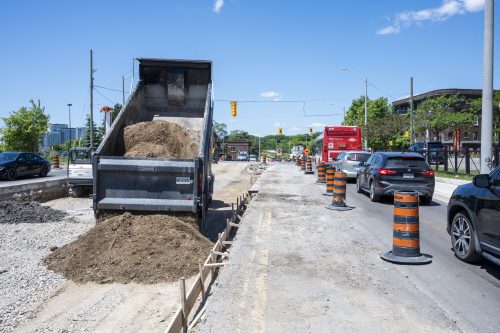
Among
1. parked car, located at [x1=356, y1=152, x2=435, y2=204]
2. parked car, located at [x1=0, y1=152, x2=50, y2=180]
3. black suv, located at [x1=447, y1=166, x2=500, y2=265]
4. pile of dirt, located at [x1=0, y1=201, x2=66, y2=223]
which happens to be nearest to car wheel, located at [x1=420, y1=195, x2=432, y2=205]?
parked car, located at [x1=356, y1=152, x2=435, y2=204]

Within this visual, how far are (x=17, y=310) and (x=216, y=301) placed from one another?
3.57m

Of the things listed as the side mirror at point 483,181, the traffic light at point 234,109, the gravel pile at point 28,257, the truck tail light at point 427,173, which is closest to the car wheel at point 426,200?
the truck tail light at point 427,173

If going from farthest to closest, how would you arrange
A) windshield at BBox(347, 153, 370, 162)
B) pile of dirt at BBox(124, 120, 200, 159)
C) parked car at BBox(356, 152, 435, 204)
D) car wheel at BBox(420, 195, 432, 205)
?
windshield at BBox(347, 153, 370, 162) < car wheel at BBox(420, 195, 432, 205) < parked car at BBox(356, 152, 435, 204) < pile of dirt at BBox(124, 120, 200, 159)

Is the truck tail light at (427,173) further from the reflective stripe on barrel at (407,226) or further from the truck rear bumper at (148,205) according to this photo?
the truck rear bumper at (148,205)

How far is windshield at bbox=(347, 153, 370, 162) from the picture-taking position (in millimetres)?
21547

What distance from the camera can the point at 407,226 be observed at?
7375 millimetres

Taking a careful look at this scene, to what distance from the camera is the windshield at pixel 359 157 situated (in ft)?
70.7

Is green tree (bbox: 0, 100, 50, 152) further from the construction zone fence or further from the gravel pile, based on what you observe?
the construction zone fence

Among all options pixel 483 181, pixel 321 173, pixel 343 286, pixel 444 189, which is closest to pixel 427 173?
pixel 444 189

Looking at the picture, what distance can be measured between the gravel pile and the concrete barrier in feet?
6.16

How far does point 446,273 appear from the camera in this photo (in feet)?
22.3

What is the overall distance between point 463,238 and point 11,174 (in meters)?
24.3

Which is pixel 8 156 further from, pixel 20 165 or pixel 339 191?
pixel 339 191

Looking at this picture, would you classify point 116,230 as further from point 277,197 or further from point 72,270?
point 277,197
